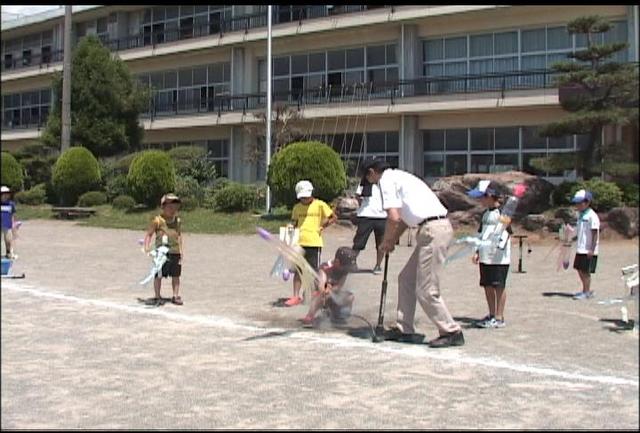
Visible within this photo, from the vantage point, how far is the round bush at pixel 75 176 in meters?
25.7

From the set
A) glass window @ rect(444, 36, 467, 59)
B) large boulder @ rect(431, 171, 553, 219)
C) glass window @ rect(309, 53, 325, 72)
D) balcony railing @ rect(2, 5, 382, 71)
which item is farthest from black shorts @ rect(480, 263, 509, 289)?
glass window @ rect(309, 53, 325, 72)

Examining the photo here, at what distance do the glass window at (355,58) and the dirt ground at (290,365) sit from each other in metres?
23.0

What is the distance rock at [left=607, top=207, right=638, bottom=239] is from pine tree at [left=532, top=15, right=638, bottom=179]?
58.2 inches

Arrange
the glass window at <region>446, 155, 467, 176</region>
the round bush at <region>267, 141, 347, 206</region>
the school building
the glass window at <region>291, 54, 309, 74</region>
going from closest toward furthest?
the round bush at <region>267, 141, 347, 206</region>
the school building
the glass window at <region>446, 155, 467, 176</region>
the glass window at <region>291, 54, 309, 74</region>

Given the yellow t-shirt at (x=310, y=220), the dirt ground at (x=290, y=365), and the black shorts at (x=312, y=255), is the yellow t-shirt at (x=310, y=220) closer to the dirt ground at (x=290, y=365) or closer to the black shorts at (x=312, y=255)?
the black shorts at (x=312, y=255)

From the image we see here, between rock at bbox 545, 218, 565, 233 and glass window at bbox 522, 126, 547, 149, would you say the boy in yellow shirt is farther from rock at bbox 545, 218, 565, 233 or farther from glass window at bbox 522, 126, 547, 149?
glass window at bbox 522, 126, 547, 149

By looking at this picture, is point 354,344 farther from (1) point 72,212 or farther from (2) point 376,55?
(2) point 376,55

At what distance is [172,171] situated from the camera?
2808 cm

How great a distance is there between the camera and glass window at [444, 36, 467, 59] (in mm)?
30297

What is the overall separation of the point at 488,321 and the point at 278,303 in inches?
114

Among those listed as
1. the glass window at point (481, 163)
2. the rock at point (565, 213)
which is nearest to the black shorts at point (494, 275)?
the rock at point (565, 213)

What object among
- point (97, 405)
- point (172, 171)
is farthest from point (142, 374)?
point (172, 171)

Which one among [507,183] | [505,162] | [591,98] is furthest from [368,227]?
[505,162]

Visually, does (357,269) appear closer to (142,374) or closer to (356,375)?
(356,375)
